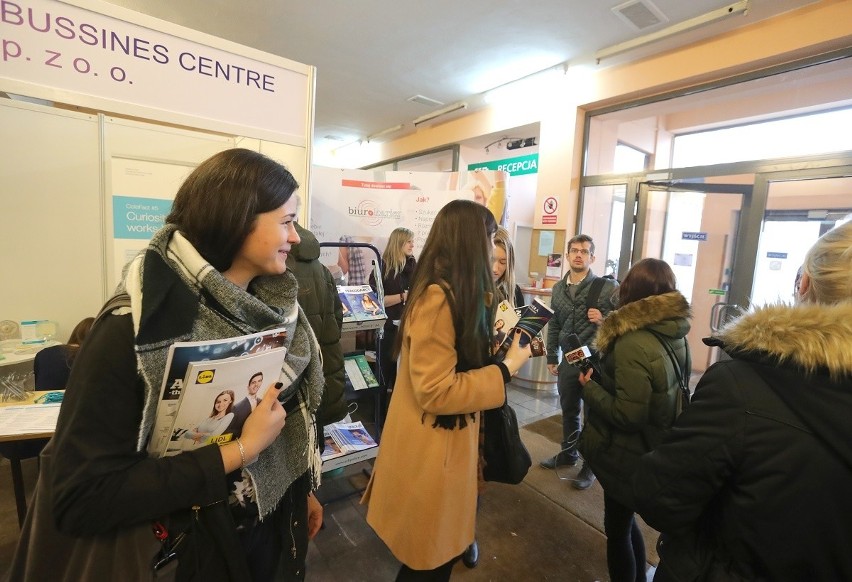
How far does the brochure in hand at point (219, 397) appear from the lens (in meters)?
0.73

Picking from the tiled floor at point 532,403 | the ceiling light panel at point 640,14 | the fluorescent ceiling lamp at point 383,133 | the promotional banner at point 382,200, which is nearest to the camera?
the ceiling light panel at point 640,14

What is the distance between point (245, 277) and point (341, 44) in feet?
14.4

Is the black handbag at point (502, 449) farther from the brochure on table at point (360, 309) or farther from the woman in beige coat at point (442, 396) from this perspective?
the brochure on table at point (360, 309)

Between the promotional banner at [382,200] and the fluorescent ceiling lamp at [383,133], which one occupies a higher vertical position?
the fluorescent ceiling lamp at [383,133]

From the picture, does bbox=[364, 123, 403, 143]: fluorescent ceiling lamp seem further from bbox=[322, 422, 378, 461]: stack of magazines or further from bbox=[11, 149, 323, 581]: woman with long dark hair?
bbox=[11, 149, 323, 581]: woman with long dark hair

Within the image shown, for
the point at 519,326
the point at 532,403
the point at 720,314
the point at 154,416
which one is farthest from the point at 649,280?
the point at 720,314

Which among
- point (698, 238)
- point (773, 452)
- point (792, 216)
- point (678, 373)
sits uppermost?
point (792, 216)

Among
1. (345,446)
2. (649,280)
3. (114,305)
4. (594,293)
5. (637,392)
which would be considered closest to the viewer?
(114,305)

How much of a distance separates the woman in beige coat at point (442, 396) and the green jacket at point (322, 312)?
0.52 m

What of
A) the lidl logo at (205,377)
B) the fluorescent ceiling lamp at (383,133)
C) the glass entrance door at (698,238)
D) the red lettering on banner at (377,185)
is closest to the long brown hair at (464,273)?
the lidl logo at (205,377)

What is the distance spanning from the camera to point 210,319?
772 millimetres

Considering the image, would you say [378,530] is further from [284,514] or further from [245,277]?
[245,277]

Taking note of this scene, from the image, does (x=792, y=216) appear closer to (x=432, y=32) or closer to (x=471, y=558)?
(x=432, y=32)

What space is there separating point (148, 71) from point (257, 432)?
6.64 feet
